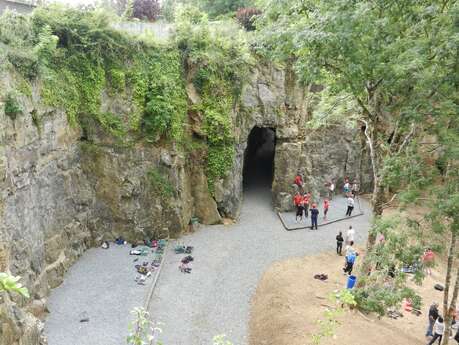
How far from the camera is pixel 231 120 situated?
21.7m

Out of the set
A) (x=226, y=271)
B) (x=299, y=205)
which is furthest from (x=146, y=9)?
(x=226, y=271)

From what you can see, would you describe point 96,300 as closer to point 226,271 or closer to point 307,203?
point 226,271

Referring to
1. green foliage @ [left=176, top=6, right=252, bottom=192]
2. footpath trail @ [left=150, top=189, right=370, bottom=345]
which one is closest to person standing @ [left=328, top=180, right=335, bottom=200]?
footpath trail @ [left=150, top=189, right=370, bottom=345]

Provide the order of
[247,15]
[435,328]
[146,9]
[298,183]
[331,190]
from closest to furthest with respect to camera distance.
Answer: [435,328] → [298,183] → [146,9] → [331,190] → [247,15]

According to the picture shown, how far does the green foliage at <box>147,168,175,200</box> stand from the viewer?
1898cm

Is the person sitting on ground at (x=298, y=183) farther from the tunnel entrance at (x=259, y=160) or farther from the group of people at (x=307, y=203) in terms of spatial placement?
the tunnel entrance at (x=259, y=160)

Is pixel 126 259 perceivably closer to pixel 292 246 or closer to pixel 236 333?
pixel 236 333

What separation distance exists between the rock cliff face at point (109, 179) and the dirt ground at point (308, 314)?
5561 mm

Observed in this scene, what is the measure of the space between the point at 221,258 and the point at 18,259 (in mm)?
8147

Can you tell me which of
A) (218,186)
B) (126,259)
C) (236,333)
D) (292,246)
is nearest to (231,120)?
(218,186)

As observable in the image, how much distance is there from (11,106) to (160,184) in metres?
7.83

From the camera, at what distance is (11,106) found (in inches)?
495

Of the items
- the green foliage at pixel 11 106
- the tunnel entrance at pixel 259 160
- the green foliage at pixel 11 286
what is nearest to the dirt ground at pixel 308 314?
the tunnel entrance at pixel 259 160

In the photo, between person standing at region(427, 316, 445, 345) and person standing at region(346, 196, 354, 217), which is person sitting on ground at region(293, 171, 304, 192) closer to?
person standing at region(346, 196, 354, 217)
